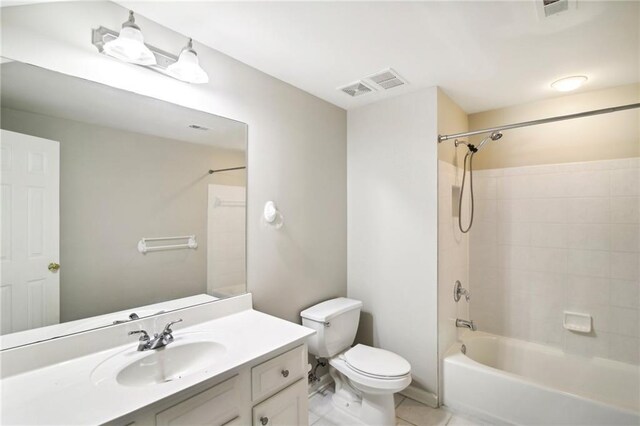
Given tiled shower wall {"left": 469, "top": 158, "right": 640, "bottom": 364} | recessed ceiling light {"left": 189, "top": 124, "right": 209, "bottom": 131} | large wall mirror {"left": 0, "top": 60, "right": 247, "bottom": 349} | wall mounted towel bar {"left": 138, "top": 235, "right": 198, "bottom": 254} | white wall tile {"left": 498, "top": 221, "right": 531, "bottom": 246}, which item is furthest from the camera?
white wall tile {"left": 498, "top": 221, "right": 531, "bottom": 246}

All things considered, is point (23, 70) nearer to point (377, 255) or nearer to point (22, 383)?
point (22, 383)

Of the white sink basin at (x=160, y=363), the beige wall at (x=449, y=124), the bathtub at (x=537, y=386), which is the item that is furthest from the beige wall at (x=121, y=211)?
the bathtub at (x=537, y=386)

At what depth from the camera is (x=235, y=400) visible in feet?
3.83

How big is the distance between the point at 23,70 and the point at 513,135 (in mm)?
3242

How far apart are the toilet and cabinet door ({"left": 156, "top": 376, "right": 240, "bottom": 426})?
3.16ft

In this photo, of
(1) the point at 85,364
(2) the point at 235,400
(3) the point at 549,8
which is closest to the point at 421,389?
(2) the point at 235,400

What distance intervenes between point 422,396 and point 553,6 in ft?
8.31

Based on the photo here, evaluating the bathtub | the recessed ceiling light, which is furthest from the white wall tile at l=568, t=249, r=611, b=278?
the recessed ceiling light

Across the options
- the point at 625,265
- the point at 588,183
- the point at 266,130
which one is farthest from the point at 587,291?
the point at 266,130

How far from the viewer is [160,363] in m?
1.28

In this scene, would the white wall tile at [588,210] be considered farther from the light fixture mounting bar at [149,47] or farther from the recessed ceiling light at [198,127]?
the light fixture mounting bar at [149,47]

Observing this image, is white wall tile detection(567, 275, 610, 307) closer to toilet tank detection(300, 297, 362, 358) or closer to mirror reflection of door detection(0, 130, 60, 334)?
toilet tank detection(300, 297, 362, 358)

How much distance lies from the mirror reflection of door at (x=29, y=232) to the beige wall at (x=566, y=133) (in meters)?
2.99

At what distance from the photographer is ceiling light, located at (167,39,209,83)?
4.57 ft
